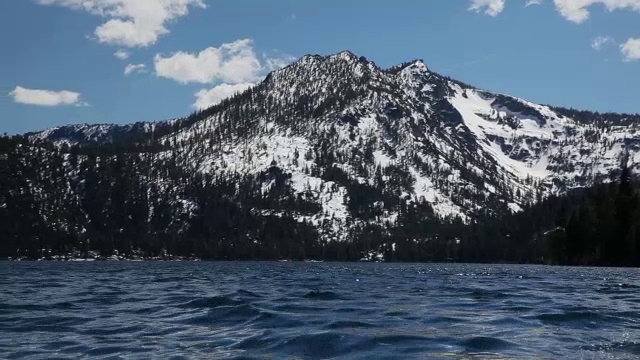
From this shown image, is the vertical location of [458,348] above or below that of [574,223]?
below

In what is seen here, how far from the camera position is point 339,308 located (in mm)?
38281

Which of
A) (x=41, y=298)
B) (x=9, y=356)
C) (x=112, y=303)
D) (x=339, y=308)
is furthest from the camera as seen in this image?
(x=41, y=298)

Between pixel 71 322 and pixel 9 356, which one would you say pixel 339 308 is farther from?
pixel 9 356

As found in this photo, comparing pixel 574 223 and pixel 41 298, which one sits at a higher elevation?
pixel 574 223

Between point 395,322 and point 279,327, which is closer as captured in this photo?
point 279,327

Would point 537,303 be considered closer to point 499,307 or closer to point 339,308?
point 499,307

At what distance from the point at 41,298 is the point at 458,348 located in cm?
3359

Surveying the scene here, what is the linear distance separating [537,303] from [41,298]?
32593 millimetres

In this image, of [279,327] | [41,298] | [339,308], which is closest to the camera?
[279,327]

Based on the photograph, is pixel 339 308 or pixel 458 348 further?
pixel 339 308

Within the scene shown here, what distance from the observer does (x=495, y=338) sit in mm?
25500

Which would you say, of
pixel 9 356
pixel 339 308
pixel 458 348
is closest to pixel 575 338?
pixel 458 348

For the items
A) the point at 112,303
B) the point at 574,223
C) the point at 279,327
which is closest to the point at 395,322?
the point at 279,327

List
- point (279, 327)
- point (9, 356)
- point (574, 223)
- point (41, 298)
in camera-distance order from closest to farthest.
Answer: point (9, 356) < point (279, 327) < point (41, 298) < point (574, 223)
